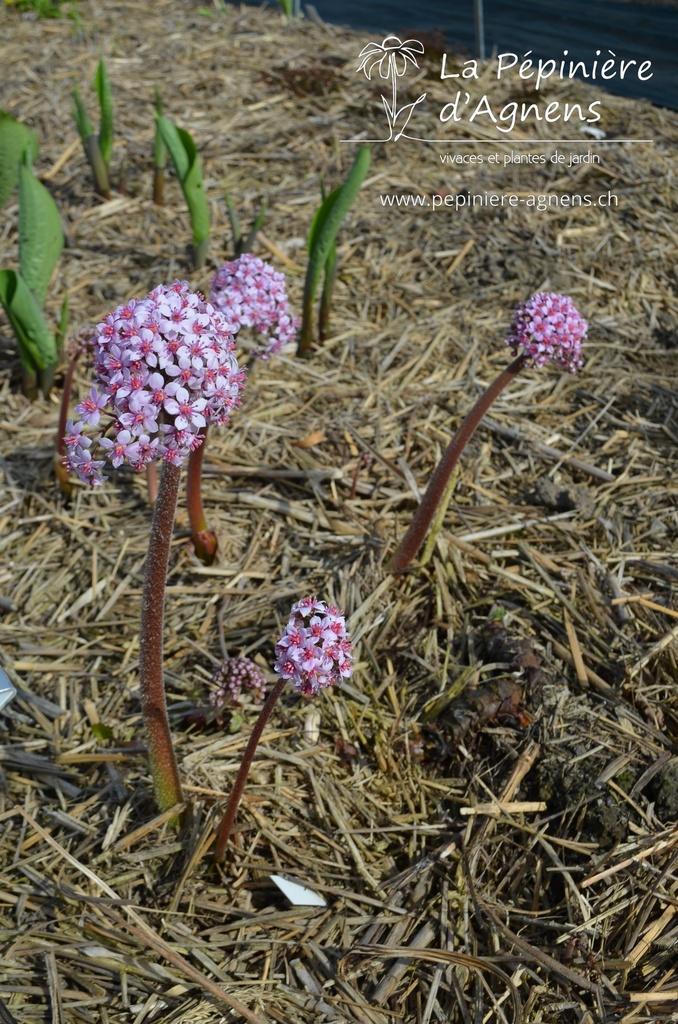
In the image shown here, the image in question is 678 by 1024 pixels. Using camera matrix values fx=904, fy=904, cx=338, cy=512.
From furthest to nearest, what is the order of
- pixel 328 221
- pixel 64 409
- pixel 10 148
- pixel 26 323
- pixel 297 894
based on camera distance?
pixel 10 148, pixel 328 221, pixel 26 323, pixel 64 409, pixel 297 894

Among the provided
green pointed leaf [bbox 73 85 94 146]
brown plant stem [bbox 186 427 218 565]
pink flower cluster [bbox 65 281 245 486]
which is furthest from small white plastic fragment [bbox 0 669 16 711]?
green pointed leaf [bbox 73 85 94 146]

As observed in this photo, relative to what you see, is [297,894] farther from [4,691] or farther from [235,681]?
[4,691]

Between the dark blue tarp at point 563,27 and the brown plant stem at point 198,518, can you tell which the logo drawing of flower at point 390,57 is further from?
the brown plant stem at point 198,518

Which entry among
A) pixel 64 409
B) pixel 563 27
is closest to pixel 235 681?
pixel 64 409

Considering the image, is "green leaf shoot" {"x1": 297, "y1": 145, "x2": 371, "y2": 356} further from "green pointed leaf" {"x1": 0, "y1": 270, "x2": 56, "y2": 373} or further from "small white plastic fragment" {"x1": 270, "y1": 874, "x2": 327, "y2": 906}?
"small white plastic fragment" {"x1": 270, "y1": 874, "x2": 327, "y2": 906}

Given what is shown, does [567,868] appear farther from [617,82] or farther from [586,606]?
[617,82]

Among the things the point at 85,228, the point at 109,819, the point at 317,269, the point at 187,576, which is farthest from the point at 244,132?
the point at 109,819
